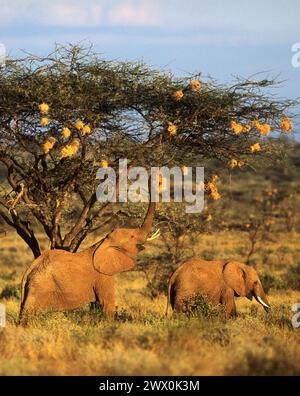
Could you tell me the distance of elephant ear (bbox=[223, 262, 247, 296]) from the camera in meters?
15.2

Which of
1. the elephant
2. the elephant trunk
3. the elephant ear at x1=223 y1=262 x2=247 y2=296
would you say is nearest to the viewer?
the elephant

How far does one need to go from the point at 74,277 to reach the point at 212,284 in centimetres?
298

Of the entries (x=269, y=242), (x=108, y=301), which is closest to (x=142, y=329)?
(x=108, y=301)

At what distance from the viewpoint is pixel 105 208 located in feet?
53.6

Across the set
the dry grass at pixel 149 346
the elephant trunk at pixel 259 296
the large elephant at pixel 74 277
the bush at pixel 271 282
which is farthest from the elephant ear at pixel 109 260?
the bush at pixel 271 282

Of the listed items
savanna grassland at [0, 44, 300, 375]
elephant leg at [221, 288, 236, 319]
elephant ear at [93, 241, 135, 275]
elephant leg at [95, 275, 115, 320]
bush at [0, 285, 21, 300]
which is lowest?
bush at [0, 285, 21, 300]

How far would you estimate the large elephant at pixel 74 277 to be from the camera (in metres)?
13.3

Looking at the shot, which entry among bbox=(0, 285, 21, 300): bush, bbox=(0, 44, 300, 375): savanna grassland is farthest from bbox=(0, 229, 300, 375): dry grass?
bbox=(0, 285, 21, 300): bush

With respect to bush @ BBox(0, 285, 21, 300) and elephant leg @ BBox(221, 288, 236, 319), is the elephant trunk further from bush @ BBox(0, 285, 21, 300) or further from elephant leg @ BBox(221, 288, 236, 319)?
bush @ BBox(0, 285, 21, 300)

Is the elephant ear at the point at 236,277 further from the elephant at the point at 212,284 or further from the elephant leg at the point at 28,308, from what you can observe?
the elephant leg at the point at 28,308

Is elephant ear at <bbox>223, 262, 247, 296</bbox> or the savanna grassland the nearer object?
the savanna grassland

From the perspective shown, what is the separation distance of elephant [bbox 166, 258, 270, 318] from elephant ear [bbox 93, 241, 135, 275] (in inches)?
53.0

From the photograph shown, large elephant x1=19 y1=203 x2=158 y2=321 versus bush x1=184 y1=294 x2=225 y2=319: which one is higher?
large elephant x1=19 y1=203 x2=158 y2=321

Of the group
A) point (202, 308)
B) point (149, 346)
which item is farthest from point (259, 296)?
point (149, 346)
